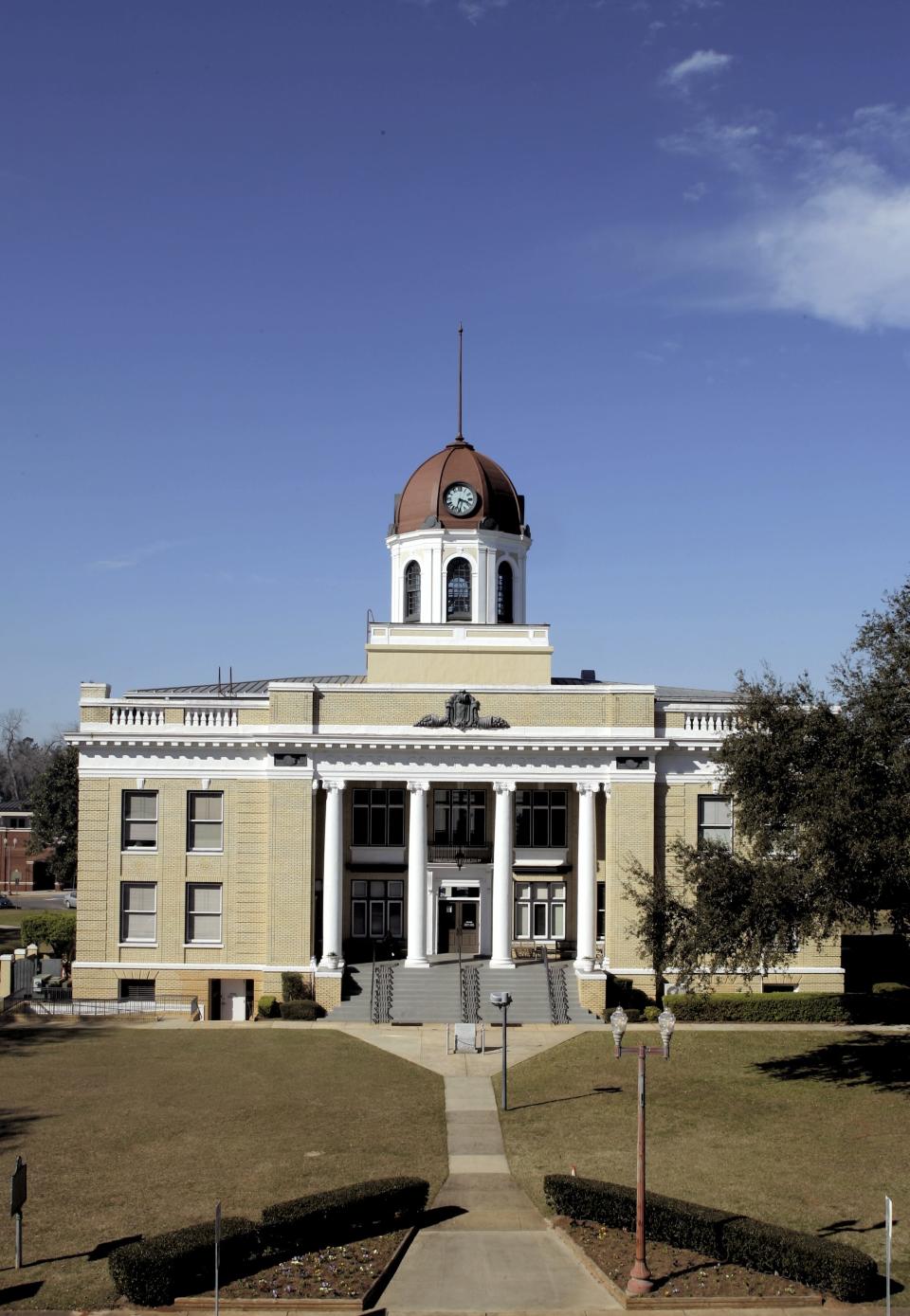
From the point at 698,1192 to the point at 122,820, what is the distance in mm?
28928

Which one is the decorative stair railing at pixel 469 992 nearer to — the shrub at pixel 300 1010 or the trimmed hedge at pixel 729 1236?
the shrub at pixel 300 1010

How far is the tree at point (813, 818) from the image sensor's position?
31.8m

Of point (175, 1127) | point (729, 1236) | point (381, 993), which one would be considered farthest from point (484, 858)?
point (729, 1236)

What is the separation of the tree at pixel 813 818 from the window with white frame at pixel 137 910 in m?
22.0

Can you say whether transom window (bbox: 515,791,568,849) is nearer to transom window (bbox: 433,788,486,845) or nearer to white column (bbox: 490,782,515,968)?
transom window (bbox: 433,788,486,845)

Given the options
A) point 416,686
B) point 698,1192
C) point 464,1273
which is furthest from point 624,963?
point 464,1273

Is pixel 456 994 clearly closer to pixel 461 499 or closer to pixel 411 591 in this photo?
Answer: pixel 411 591

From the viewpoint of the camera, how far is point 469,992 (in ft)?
154

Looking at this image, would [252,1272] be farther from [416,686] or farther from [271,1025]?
[416,686]

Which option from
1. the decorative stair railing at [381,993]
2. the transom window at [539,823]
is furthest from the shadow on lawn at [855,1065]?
the transom window at [539,823]

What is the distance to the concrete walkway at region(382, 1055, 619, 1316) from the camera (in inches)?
839


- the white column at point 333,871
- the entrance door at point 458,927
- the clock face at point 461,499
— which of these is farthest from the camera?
the clock face at point 461,499

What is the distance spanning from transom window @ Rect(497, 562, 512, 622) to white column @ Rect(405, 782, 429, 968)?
11.2m

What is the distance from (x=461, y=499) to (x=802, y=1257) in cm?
3974
